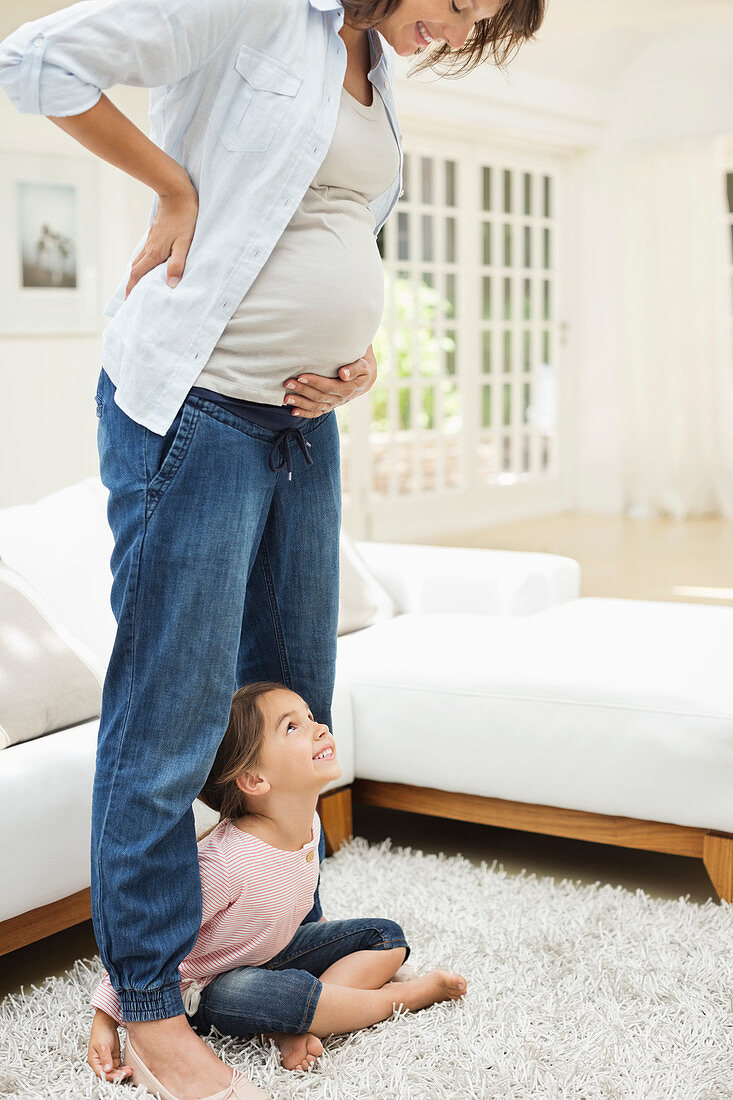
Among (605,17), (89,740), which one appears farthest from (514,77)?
(89,740)

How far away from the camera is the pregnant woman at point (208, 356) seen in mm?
1251

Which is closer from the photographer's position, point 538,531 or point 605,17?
point 605,17

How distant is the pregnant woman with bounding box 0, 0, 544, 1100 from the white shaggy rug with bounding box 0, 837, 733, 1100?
171mm

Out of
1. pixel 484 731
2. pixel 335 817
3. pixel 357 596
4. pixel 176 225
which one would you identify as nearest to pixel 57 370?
pixel 357 596

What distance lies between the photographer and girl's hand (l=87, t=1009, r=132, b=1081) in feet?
4.65

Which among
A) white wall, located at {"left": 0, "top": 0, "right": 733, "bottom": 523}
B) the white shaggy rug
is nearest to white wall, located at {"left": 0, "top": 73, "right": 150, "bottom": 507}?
white wall, located at {"left": 0, "top": 0, "right": 733, "bottom": 523}

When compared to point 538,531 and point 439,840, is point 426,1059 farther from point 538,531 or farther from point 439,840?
point 538,531

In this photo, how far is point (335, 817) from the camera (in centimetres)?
225

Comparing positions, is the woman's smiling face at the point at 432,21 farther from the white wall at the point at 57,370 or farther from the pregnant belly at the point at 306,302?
the white wall at the point at 57,370

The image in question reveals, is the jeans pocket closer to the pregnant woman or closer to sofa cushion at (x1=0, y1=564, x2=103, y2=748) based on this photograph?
the pregnant woman

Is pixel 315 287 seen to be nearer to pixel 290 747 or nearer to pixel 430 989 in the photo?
pixel 290 747

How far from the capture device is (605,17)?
238 inches

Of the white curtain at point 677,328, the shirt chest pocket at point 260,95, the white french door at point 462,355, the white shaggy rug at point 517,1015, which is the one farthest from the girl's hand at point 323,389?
the white curtain at point 677,328

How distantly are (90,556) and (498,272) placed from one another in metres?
5.33
